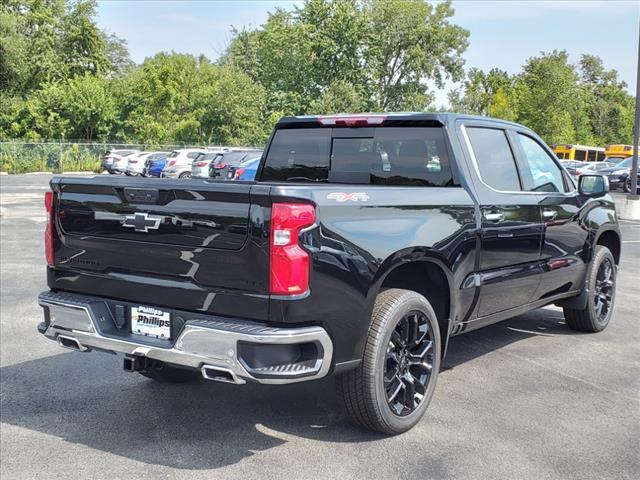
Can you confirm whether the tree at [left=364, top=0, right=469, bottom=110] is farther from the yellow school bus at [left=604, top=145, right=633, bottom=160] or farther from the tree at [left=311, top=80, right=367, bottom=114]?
the yellow school bus at [left=604, top=145, right=633, bottom=160]

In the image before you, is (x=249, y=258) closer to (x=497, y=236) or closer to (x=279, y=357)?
(x=279, y=357)

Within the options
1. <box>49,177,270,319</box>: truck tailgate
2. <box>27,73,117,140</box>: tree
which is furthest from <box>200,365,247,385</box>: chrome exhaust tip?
<box>27,73,117,140</box>: tree

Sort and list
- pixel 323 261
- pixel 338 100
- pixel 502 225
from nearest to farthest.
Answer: pixel 323 261
pixel 502 225
pixel 338 100

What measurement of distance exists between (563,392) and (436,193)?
1.79 m

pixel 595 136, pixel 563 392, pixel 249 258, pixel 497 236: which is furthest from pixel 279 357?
pixel 595 136

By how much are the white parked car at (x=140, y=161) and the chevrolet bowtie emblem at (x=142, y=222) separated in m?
35.8

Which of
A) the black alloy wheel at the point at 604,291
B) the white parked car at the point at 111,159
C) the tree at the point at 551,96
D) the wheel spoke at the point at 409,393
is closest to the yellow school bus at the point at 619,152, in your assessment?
the tree at the point at 551,96

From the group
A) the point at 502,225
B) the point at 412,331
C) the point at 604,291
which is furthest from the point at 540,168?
the point at 412,331

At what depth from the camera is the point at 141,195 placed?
3908mm

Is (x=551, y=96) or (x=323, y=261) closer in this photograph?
(x=323, y=261)

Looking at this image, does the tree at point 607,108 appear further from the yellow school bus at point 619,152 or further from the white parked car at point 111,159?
the white parked car at point 111,159

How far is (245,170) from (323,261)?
62.8 feet

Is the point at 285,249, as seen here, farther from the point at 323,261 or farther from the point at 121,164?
the point at 121,164

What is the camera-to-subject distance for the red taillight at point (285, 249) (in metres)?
3.49
